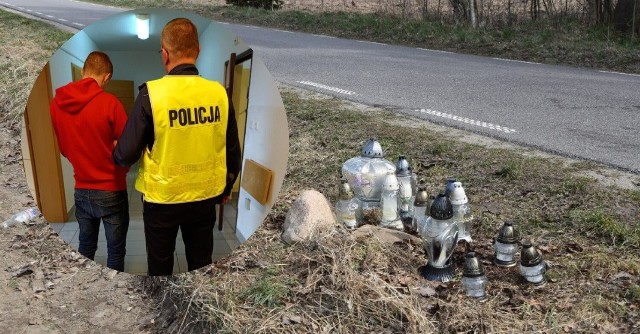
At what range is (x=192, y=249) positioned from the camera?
197cm

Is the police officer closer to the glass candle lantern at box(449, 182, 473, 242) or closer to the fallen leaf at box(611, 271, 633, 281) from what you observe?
the glass candle lantern at box(449, 182, 473, 242)

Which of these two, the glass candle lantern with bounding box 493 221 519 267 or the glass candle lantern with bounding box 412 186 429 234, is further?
the glass candle lantern with bounding box 412 186 429 234

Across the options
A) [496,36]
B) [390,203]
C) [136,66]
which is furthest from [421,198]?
[496,36]

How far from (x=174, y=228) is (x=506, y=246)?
214 cm

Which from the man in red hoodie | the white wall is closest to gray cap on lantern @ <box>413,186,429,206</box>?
the man in red hoodie

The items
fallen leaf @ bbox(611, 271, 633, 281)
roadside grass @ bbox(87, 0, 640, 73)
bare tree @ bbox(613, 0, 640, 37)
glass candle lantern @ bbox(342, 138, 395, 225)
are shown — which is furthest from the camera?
bare tree @ bbox(613, 0, 640, 37)

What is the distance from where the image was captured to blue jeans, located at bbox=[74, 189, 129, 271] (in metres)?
1.79

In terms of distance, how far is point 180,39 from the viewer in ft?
5.73

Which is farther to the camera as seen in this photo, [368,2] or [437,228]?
[368,2]

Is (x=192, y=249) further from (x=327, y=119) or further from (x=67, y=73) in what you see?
(x=327, y=119)

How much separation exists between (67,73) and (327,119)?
4993 millimetres

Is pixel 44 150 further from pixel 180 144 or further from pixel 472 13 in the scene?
pixel 472 13

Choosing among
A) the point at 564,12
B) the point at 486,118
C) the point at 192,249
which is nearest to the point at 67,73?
the point at 192,249

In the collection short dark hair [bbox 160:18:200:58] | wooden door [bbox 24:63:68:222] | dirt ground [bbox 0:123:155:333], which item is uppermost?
short dark hair [bbox 160:18:200:58]
